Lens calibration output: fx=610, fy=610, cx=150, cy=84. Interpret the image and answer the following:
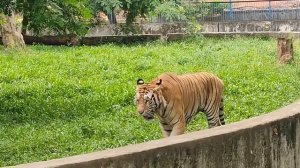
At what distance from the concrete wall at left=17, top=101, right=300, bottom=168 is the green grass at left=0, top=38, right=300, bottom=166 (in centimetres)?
237

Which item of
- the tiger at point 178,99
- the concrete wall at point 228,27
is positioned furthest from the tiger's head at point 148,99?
the concrete wall at point 228,27

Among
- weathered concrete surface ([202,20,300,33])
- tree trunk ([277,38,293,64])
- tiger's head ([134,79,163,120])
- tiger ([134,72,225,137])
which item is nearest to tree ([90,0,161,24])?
weathered concrete surface ([202,20,300,33])

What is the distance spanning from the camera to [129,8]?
2125 cm

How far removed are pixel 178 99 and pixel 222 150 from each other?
2133 mm

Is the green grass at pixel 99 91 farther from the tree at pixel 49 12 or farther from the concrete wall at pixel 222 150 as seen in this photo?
the concrete wall at pixel 222 150

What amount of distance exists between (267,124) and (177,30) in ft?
64.4

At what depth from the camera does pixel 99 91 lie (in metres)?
10.8

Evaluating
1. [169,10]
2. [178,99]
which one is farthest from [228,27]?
[178,99]

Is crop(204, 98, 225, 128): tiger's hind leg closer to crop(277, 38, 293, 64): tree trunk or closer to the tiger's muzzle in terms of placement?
the tiger's muzzle

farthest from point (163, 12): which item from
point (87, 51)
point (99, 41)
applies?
point (87, 51)

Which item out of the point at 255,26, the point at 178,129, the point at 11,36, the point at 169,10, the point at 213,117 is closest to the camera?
the point at 178,129

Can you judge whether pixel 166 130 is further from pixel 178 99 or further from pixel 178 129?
pixel 178 99

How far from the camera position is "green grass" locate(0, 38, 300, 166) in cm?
752

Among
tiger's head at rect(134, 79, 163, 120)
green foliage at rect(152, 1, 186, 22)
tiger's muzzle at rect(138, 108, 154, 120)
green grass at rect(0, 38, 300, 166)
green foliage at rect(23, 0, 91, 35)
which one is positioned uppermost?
green foliage at rect(23, 0, 91, 35)
